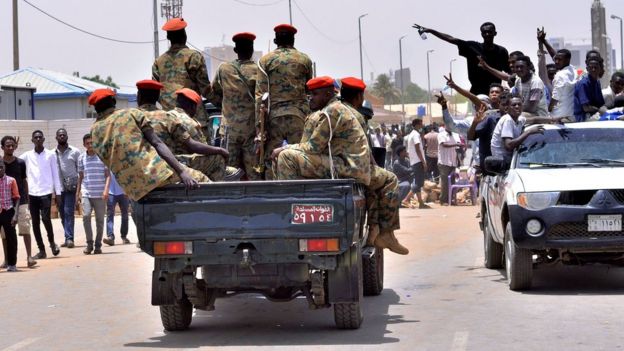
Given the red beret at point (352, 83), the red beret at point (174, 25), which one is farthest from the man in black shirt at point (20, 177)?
the red beret at point (352, 83)

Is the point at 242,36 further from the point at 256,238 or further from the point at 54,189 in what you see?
the point at 54,189

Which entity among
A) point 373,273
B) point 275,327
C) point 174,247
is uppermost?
point 174,247

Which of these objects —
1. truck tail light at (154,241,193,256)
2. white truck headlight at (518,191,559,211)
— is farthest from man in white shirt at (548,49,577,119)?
truck tail light at (154,241,193,256)

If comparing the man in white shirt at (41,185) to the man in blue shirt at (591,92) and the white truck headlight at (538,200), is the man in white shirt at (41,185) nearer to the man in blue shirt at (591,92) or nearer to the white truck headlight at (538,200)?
the man in blue shirt at (591,92)

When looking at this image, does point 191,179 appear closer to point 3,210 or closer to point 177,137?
point 177,137

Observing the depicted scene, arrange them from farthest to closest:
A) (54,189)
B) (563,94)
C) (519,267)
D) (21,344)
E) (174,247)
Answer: (54,189)
(563,94)
(519,267)
(21,344)
(174,247)

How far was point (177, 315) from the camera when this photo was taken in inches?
400

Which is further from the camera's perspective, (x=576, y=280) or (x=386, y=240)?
(x=576, y=280)

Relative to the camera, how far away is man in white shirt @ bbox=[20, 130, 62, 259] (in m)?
18.6

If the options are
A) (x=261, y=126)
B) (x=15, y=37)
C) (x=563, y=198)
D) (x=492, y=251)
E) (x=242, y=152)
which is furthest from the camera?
(x=15, y=37)

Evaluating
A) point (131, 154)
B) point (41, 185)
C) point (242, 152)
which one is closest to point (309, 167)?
point (131, 154)

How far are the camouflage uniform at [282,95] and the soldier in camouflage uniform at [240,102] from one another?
13.0 inches

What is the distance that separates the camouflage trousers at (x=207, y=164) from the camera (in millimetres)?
10748

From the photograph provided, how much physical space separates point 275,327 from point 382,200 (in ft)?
5.97
